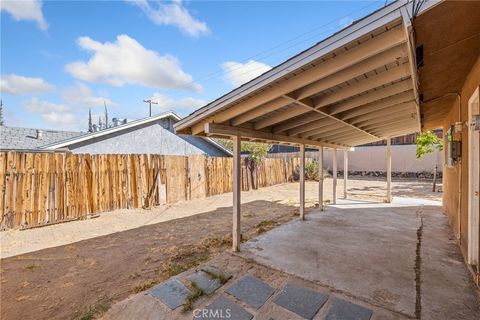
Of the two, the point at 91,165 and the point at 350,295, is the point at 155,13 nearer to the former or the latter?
the point at 91,165

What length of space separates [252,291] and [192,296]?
0.68m

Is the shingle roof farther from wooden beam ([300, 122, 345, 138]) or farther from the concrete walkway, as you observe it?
wooden beam ([300, 122, 345, 138])

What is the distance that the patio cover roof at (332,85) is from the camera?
6.18ft

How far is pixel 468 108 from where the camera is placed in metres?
3.07

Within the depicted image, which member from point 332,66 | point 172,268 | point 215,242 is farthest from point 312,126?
point 172,268

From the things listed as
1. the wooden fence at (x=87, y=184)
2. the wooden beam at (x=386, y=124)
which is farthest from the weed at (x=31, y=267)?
the wooden beam at (x=386, y=124)

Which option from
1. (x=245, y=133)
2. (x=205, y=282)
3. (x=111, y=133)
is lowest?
(x=205, y=282)

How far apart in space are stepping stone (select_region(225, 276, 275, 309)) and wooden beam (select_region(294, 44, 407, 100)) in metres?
2.38

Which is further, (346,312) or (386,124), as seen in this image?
(386,124)

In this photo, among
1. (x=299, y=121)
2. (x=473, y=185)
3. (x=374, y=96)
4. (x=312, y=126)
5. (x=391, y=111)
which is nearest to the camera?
(x=473, y=185)

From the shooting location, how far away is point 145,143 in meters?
11.5

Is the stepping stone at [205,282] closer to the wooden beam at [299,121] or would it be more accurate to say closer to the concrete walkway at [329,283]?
the concrete walkway at [329,283]

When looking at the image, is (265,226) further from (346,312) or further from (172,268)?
(346,312)

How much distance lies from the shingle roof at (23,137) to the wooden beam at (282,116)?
11.1 m
